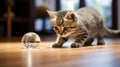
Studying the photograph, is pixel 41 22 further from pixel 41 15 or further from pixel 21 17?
pixel 21 17

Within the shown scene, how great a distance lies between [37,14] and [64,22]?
3241 millimetres

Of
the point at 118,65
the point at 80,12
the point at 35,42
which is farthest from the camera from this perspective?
the point at 80,12

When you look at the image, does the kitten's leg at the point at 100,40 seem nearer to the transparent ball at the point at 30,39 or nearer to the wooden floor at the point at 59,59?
the transparent ball at the point at 30,39

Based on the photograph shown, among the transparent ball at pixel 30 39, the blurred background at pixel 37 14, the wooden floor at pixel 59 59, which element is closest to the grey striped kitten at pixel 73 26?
the transparent ball at pixel 30 39

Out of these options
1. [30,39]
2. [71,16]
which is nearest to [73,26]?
[71,16]

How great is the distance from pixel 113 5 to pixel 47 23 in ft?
3.80

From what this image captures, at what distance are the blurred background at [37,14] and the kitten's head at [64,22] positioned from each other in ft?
8.26

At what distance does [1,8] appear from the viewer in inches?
181

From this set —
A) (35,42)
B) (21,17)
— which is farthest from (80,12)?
(21,17)

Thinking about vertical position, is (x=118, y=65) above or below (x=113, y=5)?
below

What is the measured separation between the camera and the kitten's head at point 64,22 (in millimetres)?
1725

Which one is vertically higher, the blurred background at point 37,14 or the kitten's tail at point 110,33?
the blurred background at point 37,14

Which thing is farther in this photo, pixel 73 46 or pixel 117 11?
pixel 117 11

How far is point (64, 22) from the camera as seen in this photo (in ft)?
5.64
